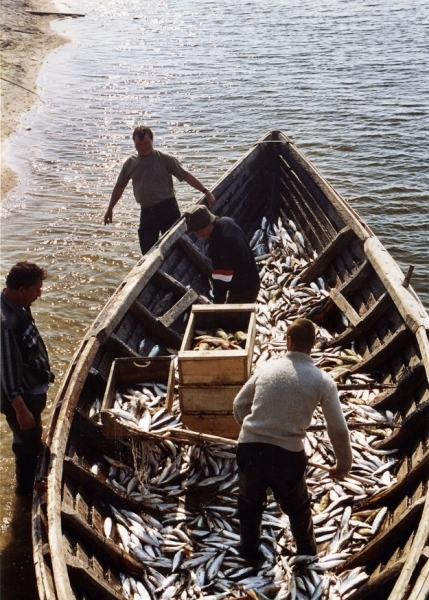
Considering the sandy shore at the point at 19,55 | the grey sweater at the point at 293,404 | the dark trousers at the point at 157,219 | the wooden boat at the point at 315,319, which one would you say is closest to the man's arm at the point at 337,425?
the grey sweater at the point at 293,404

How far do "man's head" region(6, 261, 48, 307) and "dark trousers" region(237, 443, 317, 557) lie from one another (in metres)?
2.43

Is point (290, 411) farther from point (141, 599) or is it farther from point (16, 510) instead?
point (16, 510)

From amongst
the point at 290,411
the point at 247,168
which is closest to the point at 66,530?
the point at 290,411

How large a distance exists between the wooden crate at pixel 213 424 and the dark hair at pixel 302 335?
1921 millimetres

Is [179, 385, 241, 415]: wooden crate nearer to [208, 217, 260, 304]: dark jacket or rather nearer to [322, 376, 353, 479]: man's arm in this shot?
[208, 217, 260, 304]: dark jacket

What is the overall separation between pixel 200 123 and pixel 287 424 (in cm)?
1864

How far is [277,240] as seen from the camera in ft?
39.1

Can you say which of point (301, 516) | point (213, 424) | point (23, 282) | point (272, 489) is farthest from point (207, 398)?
point (23, 282)

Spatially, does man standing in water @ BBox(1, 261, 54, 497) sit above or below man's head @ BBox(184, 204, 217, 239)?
below

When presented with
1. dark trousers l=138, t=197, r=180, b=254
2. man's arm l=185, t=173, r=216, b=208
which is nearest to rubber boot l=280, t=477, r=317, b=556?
man's arm l=185, t=173, r=216, b=208

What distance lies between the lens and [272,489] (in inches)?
212

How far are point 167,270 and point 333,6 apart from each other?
119 feet

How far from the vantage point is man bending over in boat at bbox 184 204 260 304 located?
725cm

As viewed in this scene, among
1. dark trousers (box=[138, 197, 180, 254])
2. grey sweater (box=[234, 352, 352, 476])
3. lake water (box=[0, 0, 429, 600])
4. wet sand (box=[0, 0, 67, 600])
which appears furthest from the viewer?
lake water (box=[0, 0, 429, 600])
